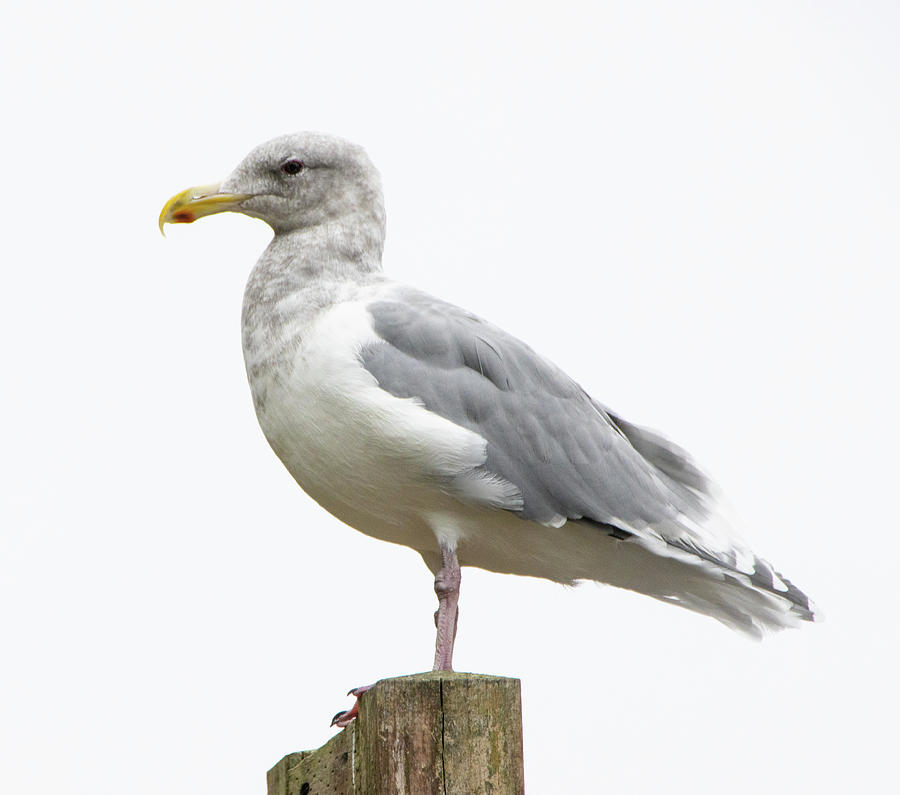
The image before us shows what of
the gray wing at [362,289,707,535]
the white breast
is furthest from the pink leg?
the gray wing at [362,289,707,535]

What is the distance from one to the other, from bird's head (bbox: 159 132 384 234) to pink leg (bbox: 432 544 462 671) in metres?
1.41

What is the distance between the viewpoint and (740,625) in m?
4.66

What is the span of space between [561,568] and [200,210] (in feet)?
6.20

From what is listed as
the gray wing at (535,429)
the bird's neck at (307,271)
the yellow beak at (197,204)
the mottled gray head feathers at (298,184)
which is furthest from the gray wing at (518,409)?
the yellow beak at (197,204)

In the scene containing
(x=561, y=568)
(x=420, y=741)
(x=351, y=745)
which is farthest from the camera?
(x=561, y=568)

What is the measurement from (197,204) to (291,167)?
38cm

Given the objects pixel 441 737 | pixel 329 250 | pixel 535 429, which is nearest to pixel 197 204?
pixel 329 250

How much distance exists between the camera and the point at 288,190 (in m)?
4.58

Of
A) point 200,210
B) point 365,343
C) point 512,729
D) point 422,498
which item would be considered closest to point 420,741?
point 512,729

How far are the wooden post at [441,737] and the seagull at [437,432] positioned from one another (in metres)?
0.92

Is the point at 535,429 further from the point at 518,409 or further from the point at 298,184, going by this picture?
the point at 298,184

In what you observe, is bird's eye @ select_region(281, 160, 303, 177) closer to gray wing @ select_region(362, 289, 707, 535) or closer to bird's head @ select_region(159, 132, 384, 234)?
bird's head @ select_region(159, 132, 384, 234)

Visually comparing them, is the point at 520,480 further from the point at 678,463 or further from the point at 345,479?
the point at 678,463

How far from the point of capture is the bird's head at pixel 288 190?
4578 mm
